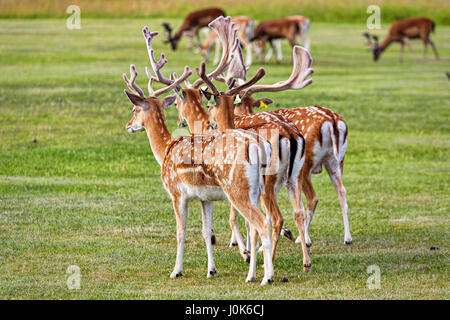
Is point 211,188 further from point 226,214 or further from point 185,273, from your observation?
point 226,214

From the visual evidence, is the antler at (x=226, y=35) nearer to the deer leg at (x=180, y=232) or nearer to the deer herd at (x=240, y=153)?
the deer herd at (x=240, y=153)

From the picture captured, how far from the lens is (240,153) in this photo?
7219 mm

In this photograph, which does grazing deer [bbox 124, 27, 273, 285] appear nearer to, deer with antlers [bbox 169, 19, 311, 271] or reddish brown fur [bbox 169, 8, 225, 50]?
Answer: deer with antlers [bbox 169, 19, 311, 271]

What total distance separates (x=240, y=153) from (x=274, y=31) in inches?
916

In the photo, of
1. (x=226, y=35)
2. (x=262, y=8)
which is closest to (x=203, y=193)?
Result: (x=226, y=35)

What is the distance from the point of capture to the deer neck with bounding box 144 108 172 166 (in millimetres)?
8516

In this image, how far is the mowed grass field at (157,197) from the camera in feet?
Result: 24.8

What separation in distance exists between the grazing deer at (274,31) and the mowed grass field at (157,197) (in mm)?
2783

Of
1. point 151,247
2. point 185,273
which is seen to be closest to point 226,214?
point 151,247

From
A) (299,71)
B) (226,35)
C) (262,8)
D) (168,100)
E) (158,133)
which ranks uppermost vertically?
(226,35)

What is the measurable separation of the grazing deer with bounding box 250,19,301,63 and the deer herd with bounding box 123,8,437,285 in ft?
63.7

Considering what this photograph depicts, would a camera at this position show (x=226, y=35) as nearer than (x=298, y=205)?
No

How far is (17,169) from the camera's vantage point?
13734mm

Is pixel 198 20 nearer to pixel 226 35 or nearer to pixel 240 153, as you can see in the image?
pixel 226 35
